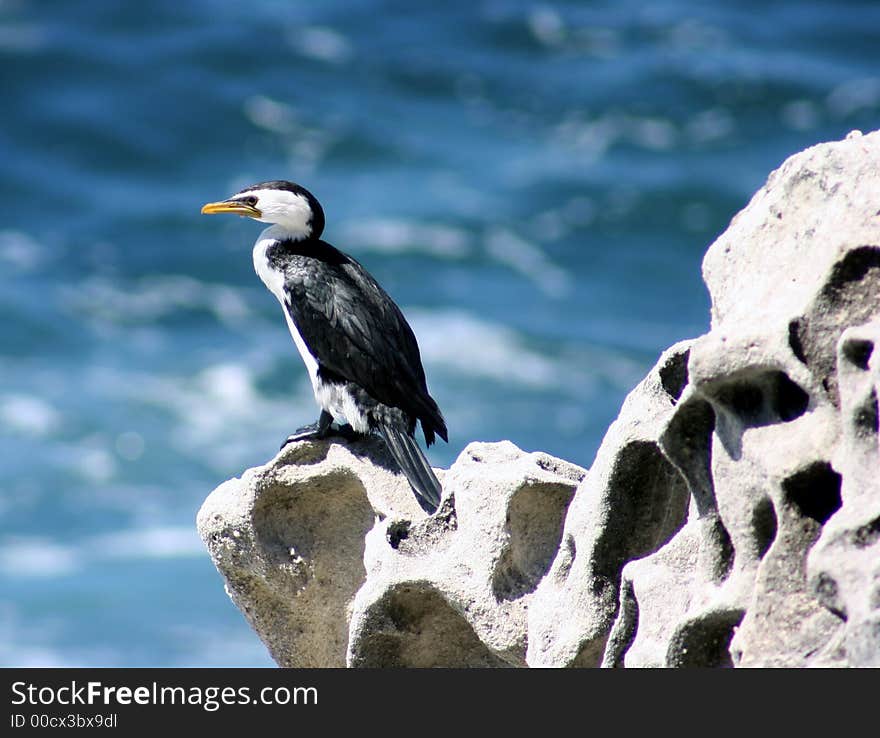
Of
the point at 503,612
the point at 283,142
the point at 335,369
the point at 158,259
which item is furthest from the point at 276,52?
the point at 503,612

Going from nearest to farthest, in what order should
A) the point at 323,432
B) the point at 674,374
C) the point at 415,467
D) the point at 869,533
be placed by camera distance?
the point at 869,533 < the point at 674,374 < the point at 415,467 < the point at 323,432

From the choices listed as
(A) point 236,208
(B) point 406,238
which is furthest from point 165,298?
(A) point 236,208

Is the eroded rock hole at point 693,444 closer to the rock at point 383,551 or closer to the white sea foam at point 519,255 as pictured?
the rock at point 383,551

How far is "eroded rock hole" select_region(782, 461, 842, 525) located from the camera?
3.59m

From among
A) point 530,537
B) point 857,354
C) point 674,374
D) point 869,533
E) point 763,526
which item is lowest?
point 869,533

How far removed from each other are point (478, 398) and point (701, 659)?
15.7m

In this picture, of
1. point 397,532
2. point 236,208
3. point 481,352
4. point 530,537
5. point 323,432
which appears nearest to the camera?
point 530,537

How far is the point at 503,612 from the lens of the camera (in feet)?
14.9

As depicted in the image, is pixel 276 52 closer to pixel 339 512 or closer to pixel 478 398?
pixel 478 398

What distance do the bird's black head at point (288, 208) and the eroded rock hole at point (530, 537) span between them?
2.10 metres

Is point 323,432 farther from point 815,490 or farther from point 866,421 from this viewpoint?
point 866,421

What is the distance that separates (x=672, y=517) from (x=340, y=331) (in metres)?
1.97

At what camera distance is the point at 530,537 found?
15.2ft

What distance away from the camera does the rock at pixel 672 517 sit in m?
3.56
